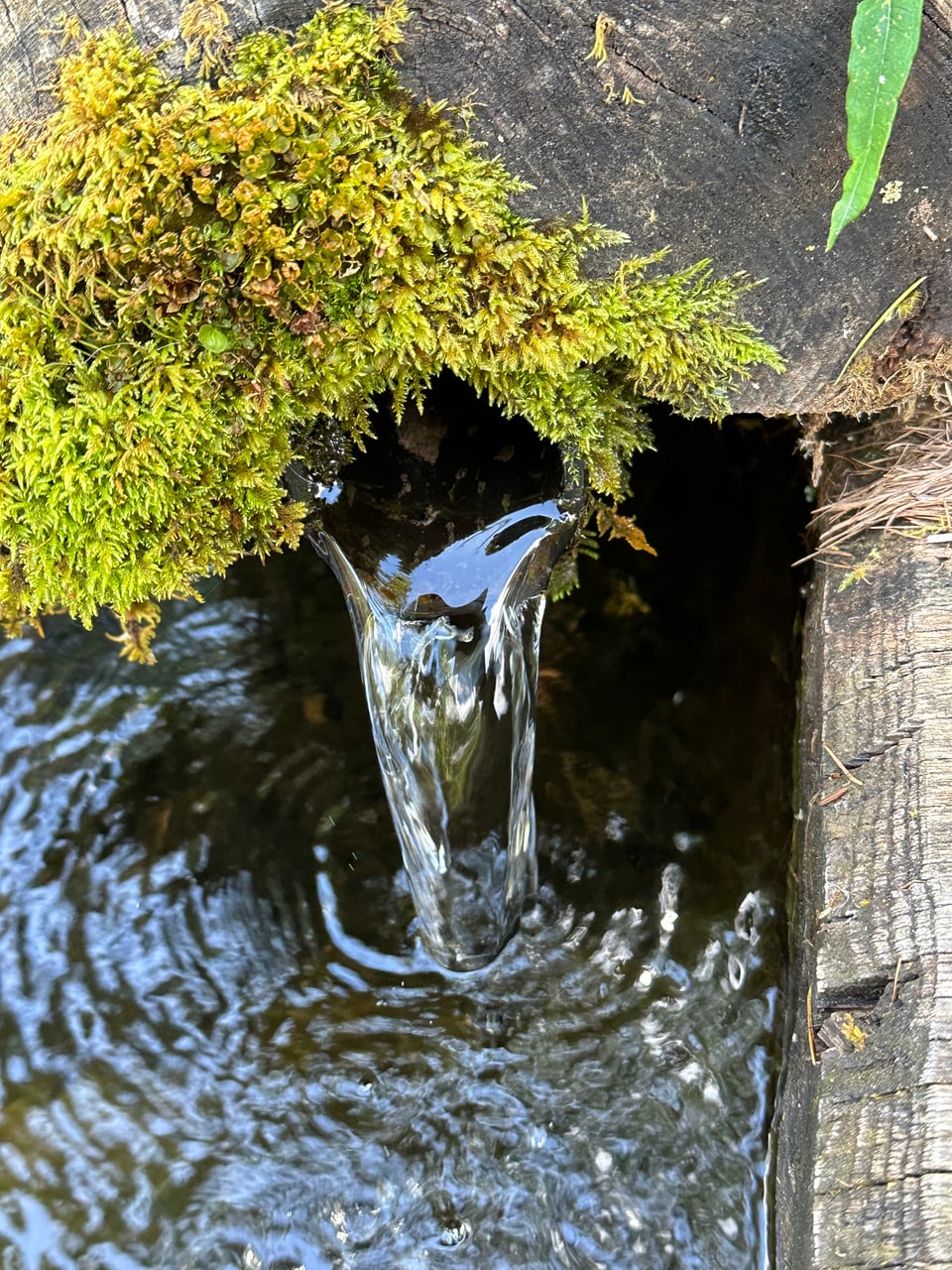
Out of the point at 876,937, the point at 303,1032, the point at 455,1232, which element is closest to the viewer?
the point at 876,937

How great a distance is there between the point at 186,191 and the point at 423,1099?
2530mm

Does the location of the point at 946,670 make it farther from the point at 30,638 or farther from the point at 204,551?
the point at 30,638

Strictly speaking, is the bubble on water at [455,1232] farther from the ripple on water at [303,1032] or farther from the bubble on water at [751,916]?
the bubble on water at [751,916]

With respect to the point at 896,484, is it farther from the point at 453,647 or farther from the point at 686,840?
the point at 686,840

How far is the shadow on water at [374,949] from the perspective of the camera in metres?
2.63

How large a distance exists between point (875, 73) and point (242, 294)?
124 cm

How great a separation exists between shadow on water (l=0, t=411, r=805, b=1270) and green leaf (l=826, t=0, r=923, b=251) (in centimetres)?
217

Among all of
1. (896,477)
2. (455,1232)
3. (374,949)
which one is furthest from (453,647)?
(455,1232)

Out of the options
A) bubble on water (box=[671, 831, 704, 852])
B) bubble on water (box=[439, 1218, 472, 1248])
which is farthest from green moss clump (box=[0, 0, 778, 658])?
bubble on water (box=[439, 1218, 472, 1248])

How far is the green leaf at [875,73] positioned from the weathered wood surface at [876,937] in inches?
37.8

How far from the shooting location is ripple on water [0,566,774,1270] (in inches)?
102

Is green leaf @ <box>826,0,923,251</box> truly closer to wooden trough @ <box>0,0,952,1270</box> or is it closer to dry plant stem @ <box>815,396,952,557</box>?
wooden trough @ <box>0,0,952,1270</box>

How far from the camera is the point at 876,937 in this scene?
6.33ft

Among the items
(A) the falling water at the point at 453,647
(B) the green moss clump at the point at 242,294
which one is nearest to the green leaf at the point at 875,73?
(B) the green moss clump at the point at 242,294
